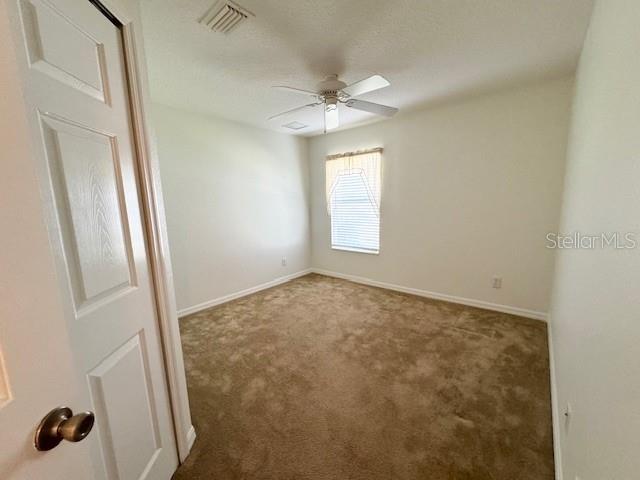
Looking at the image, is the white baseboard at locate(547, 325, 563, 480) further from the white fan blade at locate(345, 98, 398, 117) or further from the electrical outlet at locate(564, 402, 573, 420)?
the white fan blade at locate(345, 98, 398, 117)

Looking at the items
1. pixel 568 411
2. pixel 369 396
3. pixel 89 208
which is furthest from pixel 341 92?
pixel 568 411

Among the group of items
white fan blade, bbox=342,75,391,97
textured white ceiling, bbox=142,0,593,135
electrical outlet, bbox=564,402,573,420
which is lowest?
electrical outlet, bbox=564,402,573,420

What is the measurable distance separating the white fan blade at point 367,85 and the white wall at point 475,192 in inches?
61.8

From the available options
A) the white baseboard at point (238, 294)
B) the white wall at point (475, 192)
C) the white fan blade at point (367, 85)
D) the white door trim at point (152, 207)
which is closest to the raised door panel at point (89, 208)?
the white door trim at point (152, 207)

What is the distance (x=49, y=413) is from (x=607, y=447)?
133 cm

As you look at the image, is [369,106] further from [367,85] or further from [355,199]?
[355,199]


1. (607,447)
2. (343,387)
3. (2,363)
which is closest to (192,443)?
(343,387)

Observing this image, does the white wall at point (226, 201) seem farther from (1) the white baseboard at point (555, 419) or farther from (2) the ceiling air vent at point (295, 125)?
(1) the white baseboard at point (555, 419)

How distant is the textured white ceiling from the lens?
5.00ft

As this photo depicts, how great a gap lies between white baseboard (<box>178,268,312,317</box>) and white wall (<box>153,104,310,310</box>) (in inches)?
1.8

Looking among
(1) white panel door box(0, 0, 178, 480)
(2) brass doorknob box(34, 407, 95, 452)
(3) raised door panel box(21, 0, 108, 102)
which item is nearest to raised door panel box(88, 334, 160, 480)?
(1) white panel door box(0, 0, 178, 480)

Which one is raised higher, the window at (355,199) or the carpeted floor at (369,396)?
the window at (355,199)

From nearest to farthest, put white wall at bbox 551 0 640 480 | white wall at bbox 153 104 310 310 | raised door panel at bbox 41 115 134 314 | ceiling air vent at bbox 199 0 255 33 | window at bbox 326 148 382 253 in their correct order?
white wall at bbox 551 0 640 480, raised door panel at bbox 41 115 134 314, ceiling air vent at bbox 199 0 255 33, white wall at bbox 153 104 310 310, window at bbox 326 148 382 253

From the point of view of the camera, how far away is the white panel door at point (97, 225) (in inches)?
29.2
